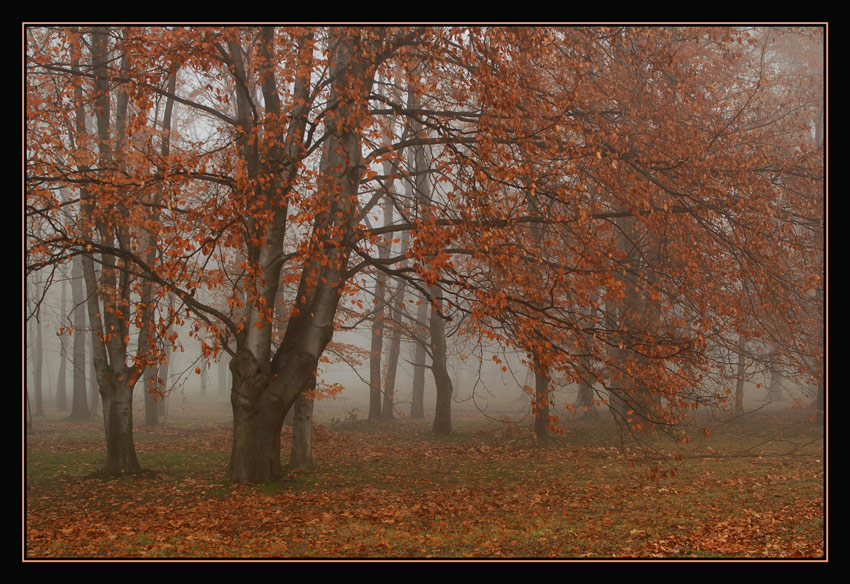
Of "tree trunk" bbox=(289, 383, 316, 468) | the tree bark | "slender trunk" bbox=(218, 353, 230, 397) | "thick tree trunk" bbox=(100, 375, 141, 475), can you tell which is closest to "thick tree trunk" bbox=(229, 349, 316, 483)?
the tree bark

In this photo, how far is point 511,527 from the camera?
27.8ft

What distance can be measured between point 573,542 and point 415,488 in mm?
4196

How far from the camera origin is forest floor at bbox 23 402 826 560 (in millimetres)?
7488

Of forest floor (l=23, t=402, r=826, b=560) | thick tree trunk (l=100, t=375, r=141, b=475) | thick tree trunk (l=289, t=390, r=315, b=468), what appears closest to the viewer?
forest floor (l=23, t=402, r=826, b=560)

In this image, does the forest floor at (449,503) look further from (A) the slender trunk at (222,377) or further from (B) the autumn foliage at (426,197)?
(A) the slender trunk at (222,377)

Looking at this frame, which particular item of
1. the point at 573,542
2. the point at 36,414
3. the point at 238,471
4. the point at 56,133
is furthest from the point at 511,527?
the point at 36,414

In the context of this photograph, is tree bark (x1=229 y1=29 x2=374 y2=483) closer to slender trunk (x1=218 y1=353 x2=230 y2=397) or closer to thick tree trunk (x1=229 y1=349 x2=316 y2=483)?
thick tree trunk (x1=229 y1=349 x2=316 y2=483)

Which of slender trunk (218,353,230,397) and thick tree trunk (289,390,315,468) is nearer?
thick tree trunk (289,390,315,468)

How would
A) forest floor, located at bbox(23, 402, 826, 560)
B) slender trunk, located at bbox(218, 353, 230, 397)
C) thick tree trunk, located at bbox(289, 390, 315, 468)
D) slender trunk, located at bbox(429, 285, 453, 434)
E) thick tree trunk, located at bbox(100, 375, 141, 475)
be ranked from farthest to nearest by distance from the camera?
slender trunk, located at bbox(218, 353, 230, 397) → slender trunk, located at bbox(429, 285, 453, 434) → thick tree trunk, located at bbox(289, 390, 315, 468) → thick tree trunk, located at bbox(100, 375, 141, 475) → forest floor, located at bbox(23, 402, 826, 560)

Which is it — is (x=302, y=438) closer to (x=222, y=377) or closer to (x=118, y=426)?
(x=118, y=426)

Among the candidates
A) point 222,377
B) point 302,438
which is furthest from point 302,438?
point 222,377

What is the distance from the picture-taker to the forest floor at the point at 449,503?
7488 millimetres

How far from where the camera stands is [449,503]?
10047 mm

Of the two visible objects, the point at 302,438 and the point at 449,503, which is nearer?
the point at 449,503
